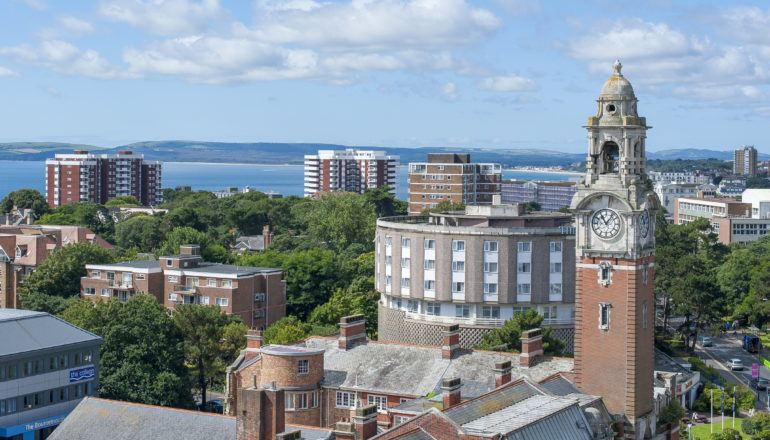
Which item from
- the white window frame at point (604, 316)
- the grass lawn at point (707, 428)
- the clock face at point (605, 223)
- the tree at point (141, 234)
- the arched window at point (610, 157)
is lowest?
the grass lawn at point (707, 428)

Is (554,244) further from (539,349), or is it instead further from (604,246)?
(604,246)

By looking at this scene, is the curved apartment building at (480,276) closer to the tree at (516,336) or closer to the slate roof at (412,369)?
the tree at (516,336)

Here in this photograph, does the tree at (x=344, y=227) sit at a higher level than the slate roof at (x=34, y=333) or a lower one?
higher

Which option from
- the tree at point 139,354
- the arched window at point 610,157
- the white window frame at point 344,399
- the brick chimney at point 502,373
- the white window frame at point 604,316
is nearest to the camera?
the white window frame at point 604,316

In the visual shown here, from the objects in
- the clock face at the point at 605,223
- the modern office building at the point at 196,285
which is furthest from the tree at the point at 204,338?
the clock face at the point at 605,223

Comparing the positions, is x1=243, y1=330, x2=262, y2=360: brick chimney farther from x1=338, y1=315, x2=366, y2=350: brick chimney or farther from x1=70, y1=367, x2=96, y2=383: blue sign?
x1=70, y1=367, x2=96, y2=383: blue sign

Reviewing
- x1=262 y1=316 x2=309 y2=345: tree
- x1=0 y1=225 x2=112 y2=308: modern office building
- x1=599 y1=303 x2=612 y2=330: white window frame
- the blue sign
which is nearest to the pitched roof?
the blue sign

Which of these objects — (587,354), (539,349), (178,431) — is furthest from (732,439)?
(178,431)

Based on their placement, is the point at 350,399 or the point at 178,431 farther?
the point at 350,399
